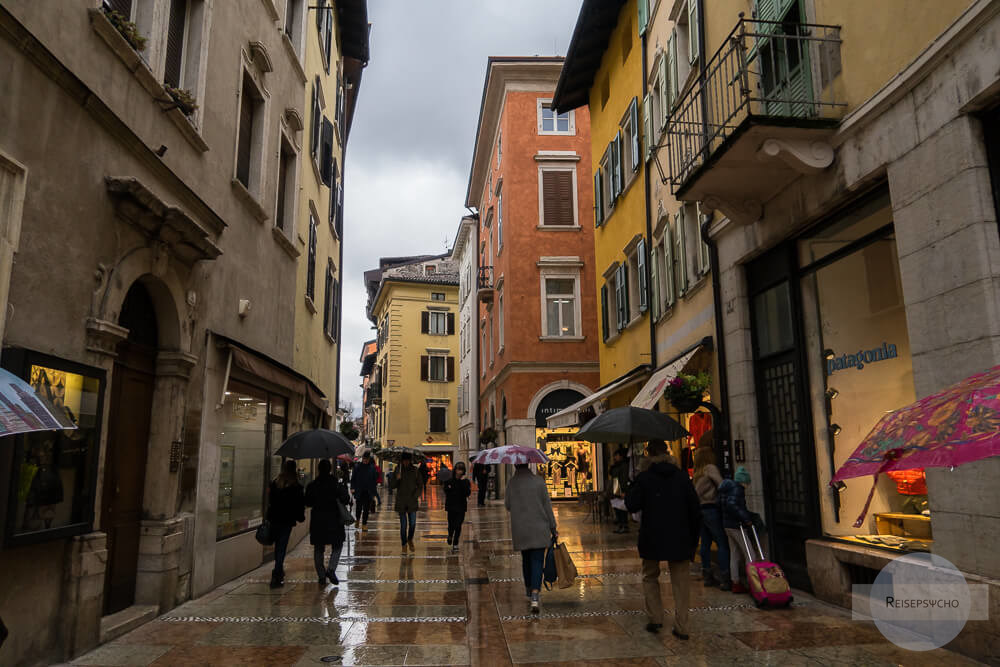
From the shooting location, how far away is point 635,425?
9.73 metres

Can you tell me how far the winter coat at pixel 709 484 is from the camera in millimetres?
8914

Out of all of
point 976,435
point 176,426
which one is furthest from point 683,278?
point 976,435

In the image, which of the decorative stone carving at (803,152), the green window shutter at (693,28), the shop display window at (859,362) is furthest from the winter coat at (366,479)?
the decorative stone carving at (803,152)

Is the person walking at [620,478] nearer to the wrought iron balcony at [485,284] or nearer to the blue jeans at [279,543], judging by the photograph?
the blue jeans at [279,543]

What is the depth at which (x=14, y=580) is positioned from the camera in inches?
217

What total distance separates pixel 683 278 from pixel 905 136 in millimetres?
5951

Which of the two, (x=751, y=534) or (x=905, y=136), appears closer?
(x=905, y=136)

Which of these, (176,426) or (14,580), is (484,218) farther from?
(14,580)

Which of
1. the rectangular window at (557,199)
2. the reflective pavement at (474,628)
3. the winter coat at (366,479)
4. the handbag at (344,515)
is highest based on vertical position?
the rectangular window at (557,199)

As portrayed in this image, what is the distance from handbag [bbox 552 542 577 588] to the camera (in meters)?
8.34

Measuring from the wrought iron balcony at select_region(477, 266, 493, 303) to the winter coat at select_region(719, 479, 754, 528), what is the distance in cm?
2457

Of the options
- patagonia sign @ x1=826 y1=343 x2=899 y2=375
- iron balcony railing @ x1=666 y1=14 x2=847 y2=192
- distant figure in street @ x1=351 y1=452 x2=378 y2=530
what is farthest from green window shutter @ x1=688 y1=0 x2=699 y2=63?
distant figure in street @ x1=351 y1=452 x2=378 y2=530

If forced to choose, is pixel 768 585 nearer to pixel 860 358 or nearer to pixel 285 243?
pixel 860 358

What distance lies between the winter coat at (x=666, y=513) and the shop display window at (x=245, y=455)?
607 cm
